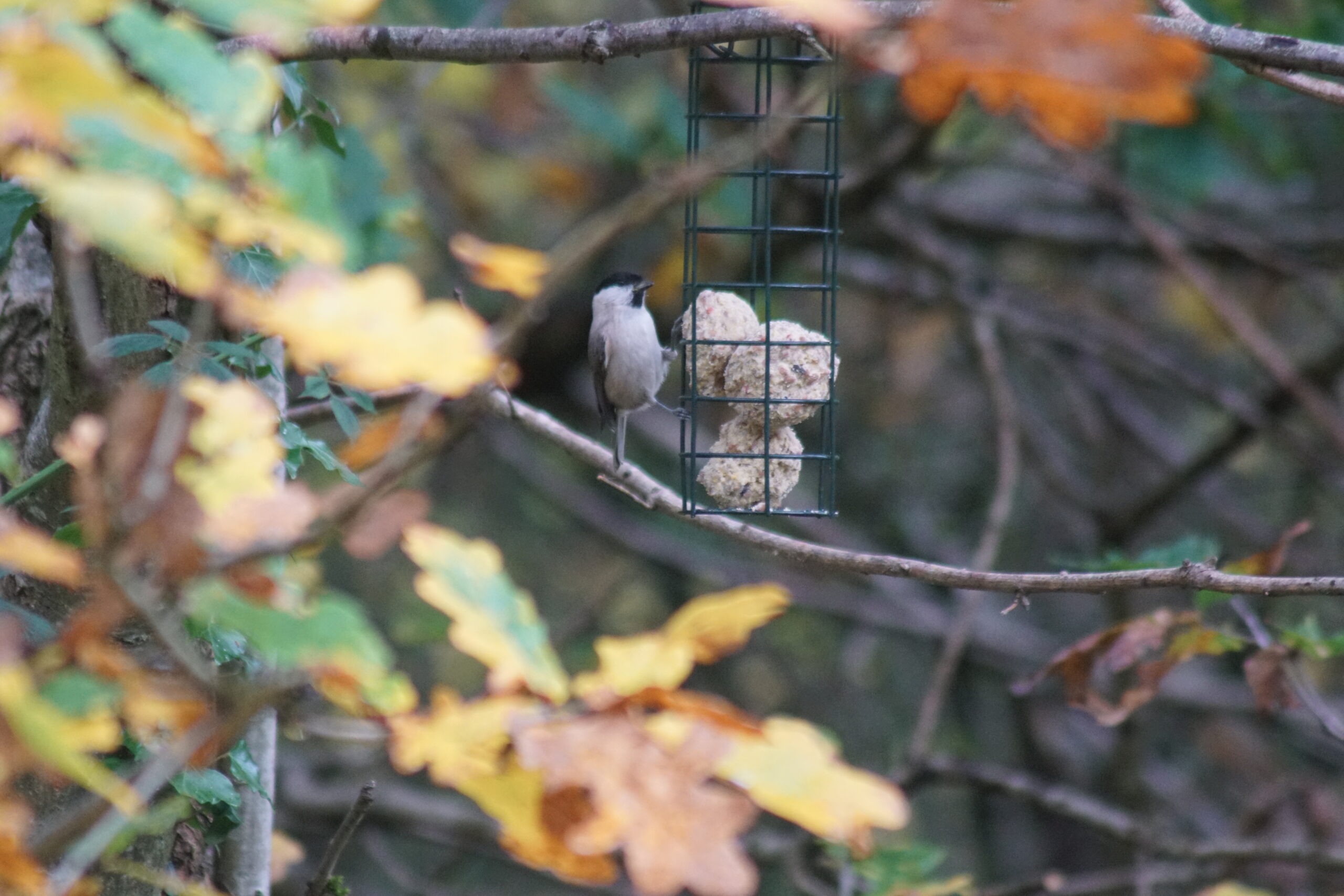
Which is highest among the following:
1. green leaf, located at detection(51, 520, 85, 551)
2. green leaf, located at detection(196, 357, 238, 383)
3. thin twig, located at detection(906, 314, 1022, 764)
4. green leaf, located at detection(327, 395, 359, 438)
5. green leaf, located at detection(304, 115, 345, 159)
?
green leaf, located at detection(304, 115, 345, 159)

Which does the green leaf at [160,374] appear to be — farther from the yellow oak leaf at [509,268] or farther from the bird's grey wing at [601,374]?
the bird's grey wing at [601,374]

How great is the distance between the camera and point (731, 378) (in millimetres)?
3658

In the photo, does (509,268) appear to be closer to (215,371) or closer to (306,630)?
(306,630)

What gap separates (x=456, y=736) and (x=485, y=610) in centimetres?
16

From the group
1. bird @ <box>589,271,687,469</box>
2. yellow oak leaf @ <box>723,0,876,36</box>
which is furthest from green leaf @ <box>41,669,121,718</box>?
bird @ <box>589,271,687,469</box>

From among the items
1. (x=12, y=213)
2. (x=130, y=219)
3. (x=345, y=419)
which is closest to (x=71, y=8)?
(x=130, y=219)

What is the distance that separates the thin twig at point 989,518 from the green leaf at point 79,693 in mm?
3393

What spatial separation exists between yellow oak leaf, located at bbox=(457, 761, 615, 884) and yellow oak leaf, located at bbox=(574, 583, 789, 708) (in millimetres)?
126

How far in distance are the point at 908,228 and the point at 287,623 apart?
5.43m

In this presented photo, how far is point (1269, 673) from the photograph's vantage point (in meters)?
3.23

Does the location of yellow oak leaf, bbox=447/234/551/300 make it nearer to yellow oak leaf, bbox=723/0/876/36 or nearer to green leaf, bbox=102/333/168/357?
yellow oak leaf, bbox=723/0/876/36

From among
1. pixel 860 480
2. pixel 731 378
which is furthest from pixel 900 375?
pixel 731 378

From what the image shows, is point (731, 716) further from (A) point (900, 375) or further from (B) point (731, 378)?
(A) point (900, 375)

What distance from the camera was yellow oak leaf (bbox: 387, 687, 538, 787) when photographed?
1.43 meters
